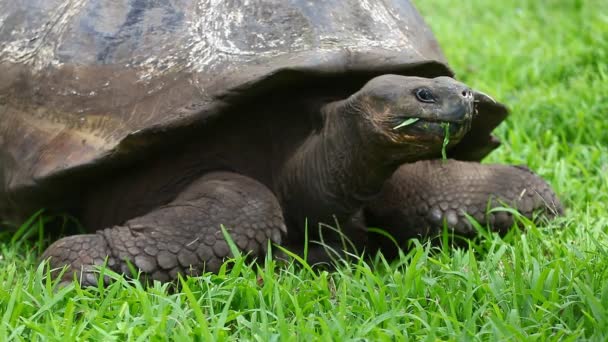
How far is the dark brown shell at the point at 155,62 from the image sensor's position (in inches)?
127

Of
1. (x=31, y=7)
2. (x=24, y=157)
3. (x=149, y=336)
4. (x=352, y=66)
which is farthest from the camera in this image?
(x=31, y=7)

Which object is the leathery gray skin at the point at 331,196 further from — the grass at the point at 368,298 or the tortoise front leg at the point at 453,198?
the grass at the point at 368,298

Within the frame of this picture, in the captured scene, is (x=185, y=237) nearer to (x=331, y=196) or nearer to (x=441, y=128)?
(x=331, y=196)

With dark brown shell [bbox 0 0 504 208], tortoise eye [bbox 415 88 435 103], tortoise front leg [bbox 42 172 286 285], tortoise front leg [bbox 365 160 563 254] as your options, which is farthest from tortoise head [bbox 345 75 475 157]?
tortoise front leg [bbox 365 160 563 254]

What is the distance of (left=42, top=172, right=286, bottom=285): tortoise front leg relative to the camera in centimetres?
312

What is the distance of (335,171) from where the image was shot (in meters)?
3.30

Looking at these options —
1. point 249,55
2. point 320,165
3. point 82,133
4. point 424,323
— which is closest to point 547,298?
point 424,323

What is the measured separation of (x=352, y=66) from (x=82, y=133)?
933 millimetres

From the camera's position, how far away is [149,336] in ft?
8.32

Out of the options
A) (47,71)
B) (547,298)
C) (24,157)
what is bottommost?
(547,298)

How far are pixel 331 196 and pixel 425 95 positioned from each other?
1.98 feet

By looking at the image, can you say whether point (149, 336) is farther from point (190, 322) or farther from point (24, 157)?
point (24, 157)

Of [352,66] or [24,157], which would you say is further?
[24,157]

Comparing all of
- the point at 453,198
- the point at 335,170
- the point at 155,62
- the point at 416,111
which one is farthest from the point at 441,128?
the point at 155,62
